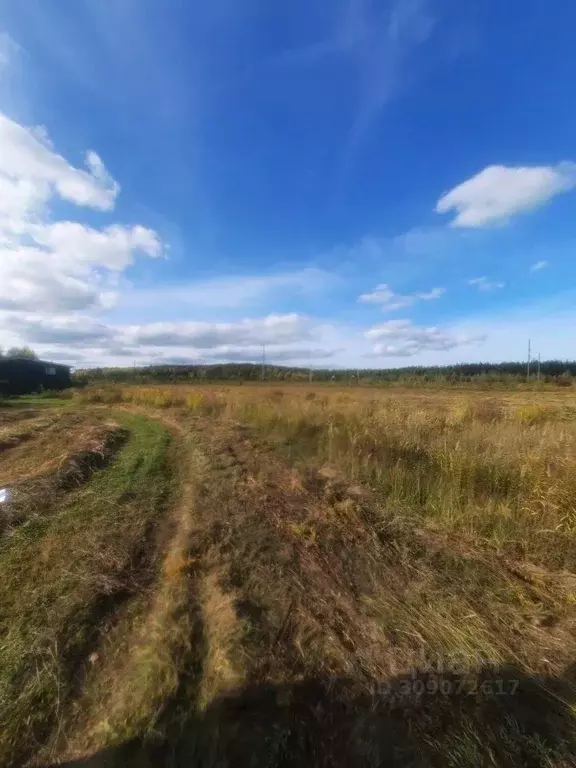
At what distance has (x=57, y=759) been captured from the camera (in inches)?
84.0

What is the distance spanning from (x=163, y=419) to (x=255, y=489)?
439 inches

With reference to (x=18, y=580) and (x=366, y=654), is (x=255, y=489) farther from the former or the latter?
(x=366, y=654)

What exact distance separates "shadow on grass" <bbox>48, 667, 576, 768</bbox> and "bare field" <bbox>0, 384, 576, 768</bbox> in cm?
1

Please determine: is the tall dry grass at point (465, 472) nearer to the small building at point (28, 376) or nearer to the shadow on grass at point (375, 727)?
the shadow on grass at point (375, 727)

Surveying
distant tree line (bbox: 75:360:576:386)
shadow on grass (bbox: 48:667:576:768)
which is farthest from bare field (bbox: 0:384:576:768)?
distant tree line (bbox: 75:360:576:386)

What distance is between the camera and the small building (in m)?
39.8

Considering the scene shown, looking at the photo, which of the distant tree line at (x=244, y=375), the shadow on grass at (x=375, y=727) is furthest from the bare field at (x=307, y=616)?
the distant tree line at (x=244, y=375)

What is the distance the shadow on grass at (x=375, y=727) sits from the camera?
2109mm

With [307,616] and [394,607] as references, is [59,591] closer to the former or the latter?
[307,616]

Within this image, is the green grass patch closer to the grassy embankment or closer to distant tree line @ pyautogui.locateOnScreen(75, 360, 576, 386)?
the grassy embankment

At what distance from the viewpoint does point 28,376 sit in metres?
42.5

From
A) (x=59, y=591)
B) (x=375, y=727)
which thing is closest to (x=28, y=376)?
(x=59, y=591)

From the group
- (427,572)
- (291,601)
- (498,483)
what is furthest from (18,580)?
(498,483)

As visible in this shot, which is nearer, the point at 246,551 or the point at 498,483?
the point at 246,551
